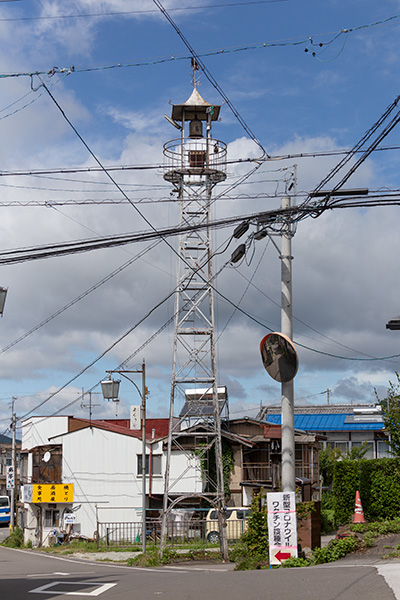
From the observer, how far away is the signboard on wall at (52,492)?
43562 mm

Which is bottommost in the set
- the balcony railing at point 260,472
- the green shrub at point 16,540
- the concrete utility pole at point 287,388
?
the green shrub at point 16,540

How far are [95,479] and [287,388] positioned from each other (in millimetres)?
29848

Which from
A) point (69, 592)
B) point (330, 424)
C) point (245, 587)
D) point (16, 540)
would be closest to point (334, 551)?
point (245, 587)

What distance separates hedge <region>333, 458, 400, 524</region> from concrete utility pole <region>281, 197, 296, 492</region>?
278 inches

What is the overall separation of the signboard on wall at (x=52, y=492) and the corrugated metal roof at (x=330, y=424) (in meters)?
22.6

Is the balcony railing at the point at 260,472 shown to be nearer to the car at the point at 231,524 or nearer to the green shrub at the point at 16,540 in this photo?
the car at the point at 231,524

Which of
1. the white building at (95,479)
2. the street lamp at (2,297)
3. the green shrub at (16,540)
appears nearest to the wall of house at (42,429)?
the white building at (95,479)

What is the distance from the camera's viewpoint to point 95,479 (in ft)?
143

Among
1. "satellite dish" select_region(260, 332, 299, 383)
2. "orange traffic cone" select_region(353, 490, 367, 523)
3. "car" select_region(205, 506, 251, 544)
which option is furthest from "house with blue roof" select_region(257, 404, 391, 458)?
"satellite dish" select_region(260, 332, 299, 383)

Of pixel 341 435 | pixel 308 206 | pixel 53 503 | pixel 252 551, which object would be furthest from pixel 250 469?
pixel 308 206

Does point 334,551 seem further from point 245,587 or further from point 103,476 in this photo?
point 103,476

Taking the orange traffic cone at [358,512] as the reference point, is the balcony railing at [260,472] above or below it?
below

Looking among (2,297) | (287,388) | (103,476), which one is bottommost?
(103,476)

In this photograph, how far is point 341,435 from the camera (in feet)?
188
